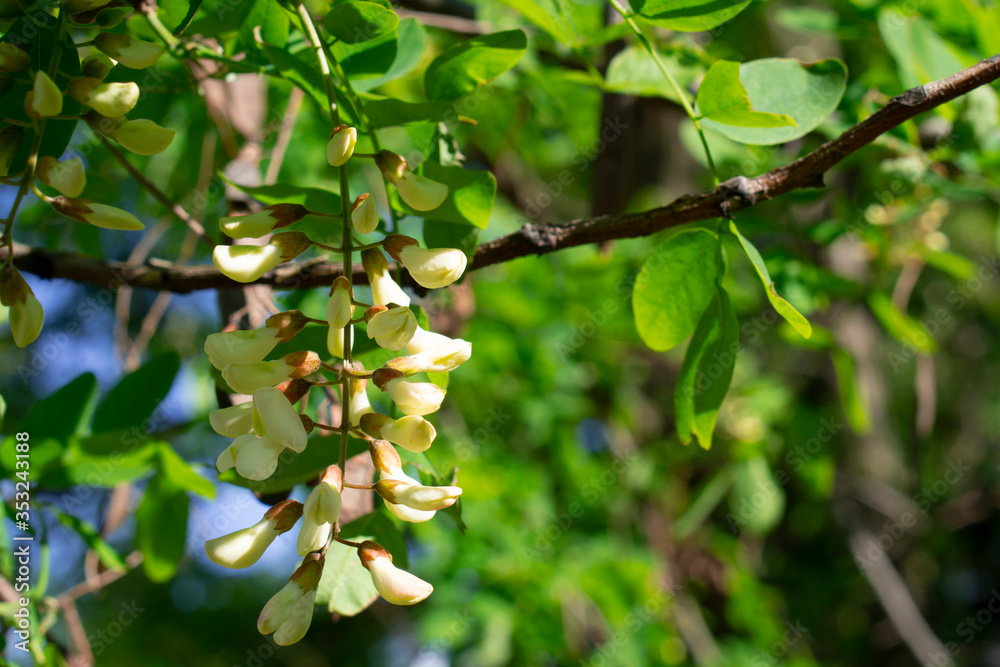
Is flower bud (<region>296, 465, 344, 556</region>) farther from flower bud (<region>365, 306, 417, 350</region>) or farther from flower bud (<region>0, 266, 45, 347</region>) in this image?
flower bud (<region>0, 266, 45, 347</region>)

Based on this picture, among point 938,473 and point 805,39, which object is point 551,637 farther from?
point 938,473

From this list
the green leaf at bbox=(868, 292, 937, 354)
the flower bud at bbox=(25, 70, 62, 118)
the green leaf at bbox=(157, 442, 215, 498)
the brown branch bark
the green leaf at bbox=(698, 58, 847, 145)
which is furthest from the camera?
the green leaf at bbox=(868, 292, 937, 354)

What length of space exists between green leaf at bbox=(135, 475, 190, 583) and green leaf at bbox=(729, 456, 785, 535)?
1.60 meters

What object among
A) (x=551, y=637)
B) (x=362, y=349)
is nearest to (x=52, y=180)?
(x=362, y=349)

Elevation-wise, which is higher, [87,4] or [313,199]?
[87,4]

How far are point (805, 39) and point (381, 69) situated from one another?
2760 millimetres

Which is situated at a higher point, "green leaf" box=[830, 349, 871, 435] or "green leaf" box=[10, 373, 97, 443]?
"green leaf" box=[10, 373, 97, 443]

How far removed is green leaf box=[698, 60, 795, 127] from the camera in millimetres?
572

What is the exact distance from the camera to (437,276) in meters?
0.47

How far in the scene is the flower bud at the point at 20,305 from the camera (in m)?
0.45

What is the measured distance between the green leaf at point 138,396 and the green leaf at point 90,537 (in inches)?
4.1

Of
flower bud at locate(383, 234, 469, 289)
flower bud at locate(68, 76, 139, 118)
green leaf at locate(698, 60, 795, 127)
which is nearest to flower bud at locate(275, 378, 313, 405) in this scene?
flower bud at locate(383, 234, 469, 289)

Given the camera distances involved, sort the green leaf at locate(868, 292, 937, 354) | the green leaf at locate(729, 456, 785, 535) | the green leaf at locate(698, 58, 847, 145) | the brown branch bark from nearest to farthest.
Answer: the brown branch bark
the green leaf at locate(698, 58, 847, 145)
the green leaf at locate(868, 292, 937, 354)
the green leaf at locate(729, 456, 785, 535)

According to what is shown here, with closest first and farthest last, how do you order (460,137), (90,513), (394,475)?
(394,475) → (460,137) → (90,513)
